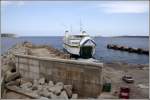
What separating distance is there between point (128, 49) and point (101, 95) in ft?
100

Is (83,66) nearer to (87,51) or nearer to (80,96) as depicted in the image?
(80,96)

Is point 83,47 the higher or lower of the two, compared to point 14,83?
higher

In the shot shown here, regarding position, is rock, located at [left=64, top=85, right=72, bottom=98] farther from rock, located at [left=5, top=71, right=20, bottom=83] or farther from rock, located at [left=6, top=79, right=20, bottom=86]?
rock, located at [left=5, top=71, right=20, bottom=83]

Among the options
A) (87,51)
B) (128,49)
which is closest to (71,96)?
(87,51)

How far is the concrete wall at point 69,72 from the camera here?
768 centimetres

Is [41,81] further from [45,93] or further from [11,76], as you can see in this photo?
[45,93]

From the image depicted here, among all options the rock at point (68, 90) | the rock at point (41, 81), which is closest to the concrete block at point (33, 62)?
the rock at point (41, 81)

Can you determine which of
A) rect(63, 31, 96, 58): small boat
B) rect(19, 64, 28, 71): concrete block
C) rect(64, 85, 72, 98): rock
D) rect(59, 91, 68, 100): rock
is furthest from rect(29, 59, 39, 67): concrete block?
rect(63, 31, 96, 58): small boat

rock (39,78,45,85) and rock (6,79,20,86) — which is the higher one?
rock (39,78,45,85)

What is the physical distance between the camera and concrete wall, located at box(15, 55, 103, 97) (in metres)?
7.68

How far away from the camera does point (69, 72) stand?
8.22m

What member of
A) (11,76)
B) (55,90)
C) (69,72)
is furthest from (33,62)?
(55,90)

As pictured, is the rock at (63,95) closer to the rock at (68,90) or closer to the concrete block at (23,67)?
the rock at (68,90)

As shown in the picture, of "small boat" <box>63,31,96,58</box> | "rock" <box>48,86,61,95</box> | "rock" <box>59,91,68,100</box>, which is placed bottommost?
"rock" <box>59,91,68,100</box>
